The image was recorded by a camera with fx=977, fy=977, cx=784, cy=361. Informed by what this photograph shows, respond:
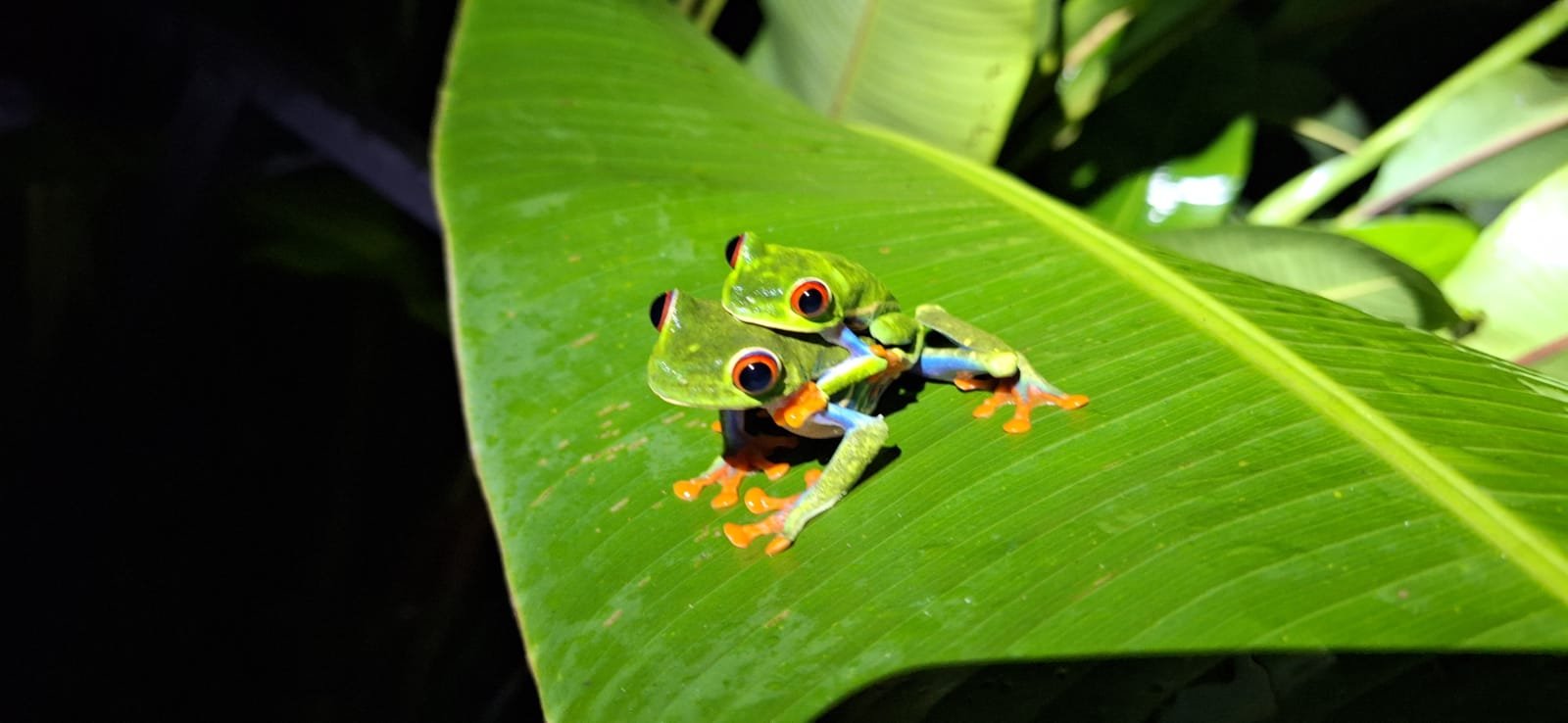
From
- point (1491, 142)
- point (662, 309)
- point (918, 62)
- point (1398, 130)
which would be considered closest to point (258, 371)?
point (918, 62)

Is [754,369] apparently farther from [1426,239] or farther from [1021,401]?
[1426,239]

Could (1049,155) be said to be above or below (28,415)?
above

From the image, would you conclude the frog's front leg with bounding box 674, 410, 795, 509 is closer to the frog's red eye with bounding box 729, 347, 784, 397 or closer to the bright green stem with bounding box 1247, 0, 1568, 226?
the frog's red eye with bounding box 729, 347, 784, 397

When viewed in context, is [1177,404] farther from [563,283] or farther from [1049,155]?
[1049,155]

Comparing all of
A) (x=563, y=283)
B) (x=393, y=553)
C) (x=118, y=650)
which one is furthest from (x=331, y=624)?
(x=563, y=283)

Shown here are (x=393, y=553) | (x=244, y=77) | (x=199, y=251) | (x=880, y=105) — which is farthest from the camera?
(x=393, y=553)

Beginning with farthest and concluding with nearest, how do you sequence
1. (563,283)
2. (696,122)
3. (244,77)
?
(244,77), (696,122), (563,283)

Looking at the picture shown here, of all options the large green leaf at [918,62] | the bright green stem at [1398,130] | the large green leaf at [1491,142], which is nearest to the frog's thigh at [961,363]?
the large green leaf at [918,62]

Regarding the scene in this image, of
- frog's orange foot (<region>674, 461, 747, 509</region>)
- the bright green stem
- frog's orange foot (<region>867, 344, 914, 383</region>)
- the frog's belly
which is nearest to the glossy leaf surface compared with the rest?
the bright green stem
